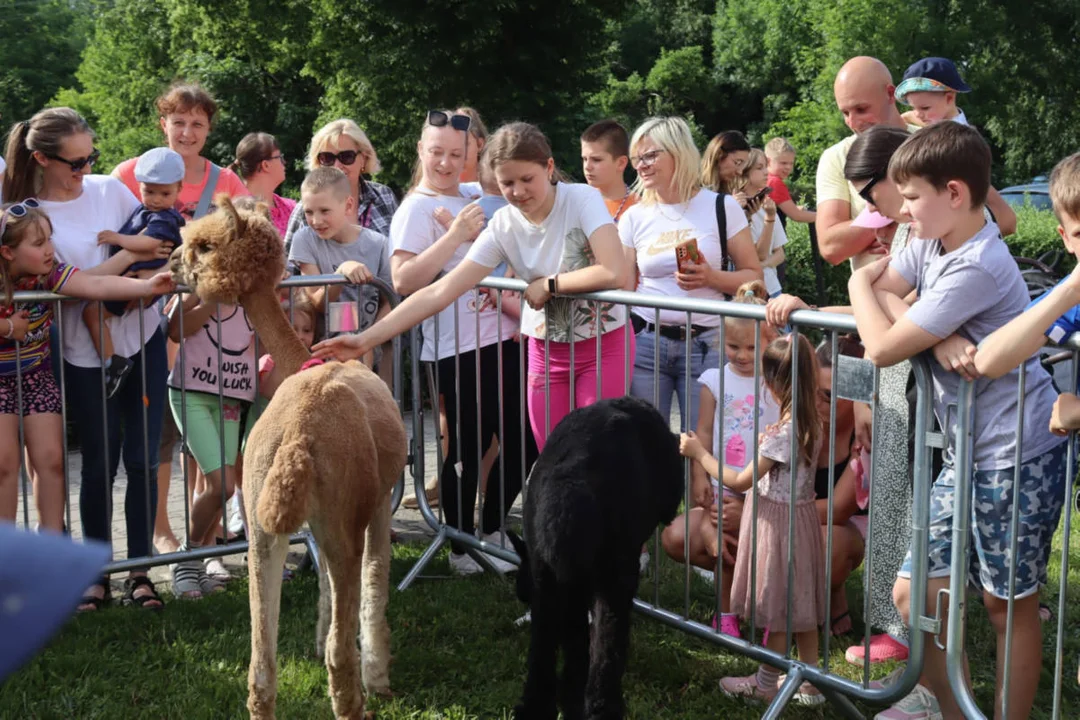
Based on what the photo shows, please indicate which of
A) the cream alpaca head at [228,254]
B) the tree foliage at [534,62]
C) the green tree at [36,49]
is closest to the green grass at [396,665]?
the cream alpaca head at [228,254]

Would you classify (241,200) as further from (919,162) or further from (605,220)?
(919,162)

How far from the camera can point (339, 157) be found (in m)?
6.41

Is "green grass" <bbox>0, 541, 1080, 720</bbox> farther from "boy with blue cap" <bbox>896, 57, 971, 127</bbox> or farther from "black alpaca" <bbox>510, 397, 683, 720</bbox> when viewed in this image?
"boy with blue cap" <bbox>896, 57, 971, 127</bbox>

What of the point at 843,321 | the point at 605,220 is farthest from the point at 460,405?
the point at 843,321

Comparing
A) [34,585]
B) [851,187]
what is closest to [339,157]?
[851,187]

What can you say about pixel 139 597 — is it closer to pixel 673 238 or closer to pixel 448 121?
pixel 448 121

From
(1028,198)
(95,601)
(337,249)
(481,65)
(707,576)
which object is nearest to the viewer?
(95,601)

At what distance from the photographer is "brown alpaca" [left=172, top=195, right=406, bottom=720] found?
3693mm

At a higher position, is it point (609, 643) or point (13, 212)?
point (13, 212)

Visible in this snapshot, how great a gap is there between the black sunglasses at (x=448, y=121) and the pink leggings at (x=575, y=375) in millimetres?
1564

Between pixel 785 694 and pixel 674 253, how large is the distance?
2350 millimetres

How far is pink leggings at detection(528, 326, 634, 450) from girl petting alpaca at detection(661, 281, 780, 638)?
1.24ft

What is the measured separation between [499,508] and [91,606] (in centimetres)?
198

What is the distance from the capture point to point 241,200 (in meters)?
4.59
